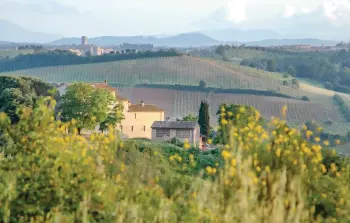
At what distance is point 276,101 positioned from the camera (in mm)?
128375

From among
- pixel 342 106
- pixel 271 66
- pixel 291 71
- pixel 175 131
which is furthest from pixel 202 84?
pixel 271 66

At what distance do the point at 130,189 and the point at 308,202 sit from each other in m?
2.39

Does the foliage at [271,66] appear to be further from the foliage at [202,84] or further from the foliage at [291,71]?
the foliage at [202,84]

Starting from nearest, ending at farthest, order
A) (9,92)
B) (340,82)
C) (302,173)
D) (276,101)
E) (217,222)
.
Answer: (217,222) → (302,173) → (9,92) → (276,101) → (340,82)

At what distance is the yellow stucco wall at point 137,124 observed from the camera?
76.1m

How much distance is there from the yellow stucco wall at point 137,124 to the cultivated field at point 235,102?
3961cm

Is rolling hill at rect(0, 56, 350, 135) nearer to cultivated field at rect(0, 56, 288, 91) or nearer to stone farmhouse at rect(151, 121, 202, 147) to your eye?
cultivated field at rect(0, 56, 288, 91)

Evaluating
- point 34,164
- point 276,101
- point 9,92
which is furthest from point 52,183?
point 276,101

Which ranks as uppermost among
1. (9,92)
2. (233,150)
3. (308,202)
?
(233,150)

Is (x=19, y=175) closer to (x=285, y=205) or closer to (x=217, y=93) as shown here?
(x=285, y=205)

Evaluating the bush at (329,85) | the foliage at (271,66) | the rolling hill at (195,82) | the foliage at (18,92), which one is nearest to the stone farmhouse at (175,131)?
the foliage at (18,92)

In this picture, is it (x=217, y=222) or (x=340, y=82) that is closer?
(x=217, y=222)

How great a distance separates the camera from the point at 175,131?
7300cm

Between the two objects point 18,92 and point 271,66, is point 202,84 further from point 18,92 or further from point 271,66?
point 18,92
